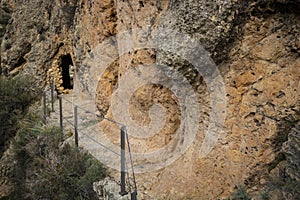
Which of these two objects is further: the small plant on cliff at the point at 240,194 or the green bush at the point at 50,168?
the green bush at the point at 50,168

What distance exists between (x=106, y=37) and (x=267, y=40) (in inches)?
181

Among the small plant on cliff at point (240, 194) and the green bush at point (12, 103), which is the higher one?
the green bush at point (12, 103)

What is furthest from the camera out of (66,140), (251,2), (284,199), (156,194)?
(66,140)

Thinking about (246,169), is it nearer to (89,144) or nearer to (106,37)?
(89,144)

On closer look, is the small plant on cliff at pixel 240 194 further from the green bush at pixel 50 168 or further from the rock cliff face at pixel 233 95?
the green bush at pixel 50 168

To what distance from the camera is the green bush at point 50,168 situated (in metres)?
4.76

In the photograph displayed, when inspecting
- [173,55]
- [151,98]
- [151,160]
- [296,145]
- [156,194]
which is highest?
[173,55]

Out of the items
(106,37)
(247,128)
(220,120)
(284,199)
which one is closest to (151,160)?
(220,120)

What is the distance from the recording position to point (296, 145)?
2.92 meters

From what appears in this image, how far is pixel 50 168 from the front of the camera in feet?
18.2

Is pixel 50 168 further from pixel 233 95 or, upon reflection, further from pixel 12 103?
pixel 12 103

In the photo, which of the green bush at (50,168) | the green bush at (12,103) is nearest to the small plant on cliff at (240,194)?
the green bush at (50,168)

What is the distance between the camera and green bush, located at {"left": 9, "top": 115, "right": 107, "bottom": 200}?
476 cm

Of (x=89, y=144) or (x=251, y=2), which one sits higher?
(x=251, y=2)
